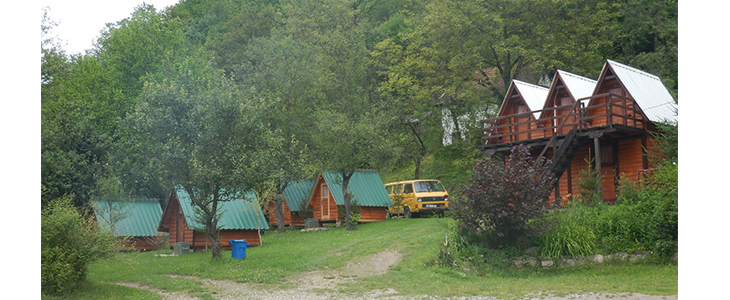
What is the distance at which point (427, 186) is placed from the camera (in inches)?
1245

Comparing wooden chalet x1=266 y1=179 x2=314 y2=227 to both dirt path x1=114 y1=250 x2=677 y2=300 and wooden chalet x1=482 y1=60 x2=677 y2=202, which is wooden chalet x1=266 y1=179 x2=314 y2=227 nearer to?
wooden chalet x1=482 y1=60 x2=677 y2=202

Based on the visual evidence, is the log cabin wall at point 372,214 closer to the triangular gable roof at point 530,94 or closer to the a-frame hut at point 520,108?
the a-frame hut at point 520,108

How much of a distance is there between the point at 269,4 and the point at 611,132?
4112 centimetres

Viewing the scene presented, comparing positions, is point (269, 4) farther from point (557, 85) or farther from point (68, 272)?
point (68, 272)

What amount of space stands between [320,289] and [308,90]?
2257 centimetres

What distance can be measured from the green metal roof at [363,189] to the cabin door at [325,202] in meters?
0.54

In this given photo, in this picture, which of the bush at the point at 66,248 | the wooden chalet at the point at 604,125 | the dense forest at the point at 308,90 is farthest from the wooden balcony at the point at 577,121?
the bush at the point at 66,248

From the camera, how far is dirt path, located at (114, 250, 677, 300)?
12.8m

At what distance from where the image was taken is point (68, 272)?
1373 centimetres

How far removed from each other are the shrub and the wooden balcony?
7.77 meters

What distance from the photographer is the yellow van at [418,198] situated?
30.9 meters

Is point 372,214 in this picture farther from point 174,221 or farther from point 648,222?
point 648,222

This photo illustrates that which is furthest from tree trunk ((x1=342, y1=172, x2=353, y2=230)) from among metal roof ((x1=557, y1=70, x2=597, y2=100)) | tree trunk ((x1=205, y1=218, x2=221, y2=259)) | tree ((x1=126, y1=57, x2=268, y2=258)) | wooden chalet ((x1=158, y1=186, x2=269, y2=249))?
metal roof ((x1=557, y1=70, x2=597, y2=100))
